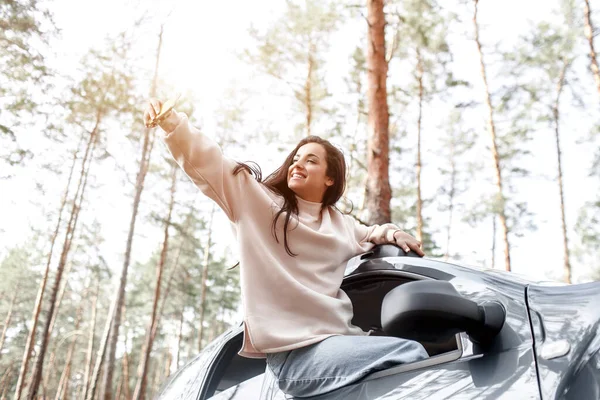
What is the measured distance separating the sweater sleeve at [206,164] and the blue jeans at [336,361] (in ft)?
2.18

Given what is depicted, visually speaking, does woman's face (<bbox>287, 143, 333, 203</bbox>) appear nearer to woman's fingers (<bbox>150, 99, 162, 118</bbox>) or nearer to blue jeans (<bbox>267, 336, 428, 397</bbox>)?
woman's fingers (<bbox>150, 99, 162, 118</bbox>)

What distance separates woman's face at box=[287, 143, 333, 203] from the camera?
7.62ft

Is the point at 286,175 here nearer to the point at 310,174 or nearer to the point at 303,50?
the point at 310,174

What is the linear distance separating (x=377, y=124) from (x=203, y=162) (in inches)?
204

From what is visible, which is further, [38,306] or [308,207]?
[38,306]

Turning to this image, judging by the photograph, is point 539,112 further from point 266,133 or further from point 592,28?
point 266,133

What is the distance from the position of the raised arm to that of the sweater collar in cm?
33

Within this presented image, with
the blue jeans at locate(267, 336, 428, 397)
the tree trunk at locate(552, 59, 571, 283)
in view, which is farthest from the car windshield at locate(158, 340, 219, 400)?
the tree trunk at locate(552, 59, 571, 283)

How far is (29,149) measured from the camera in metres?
13.1

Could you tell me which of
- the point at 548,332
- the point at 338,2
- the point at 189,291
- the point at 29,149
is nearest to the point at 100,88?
the point at 29,149

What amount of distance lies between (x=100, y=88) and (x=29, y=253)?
59.7ft

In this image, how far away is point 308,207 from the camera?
7.61 ft

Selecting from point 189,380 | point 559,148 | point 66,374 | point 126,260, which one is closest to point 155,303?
point 126,260

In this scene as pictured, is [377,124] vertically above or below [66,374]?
above
